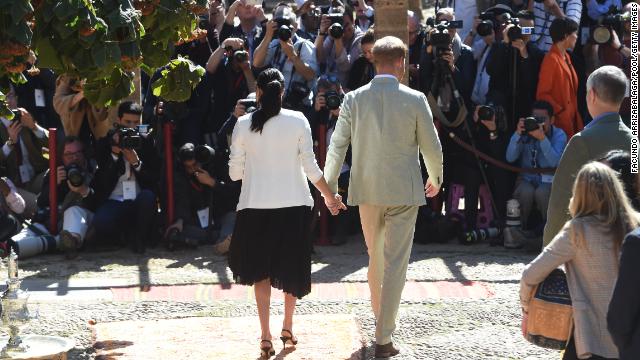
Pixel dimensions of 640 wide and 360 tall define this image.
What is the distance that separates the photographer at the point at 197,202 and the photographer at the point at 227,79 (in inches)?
29.6

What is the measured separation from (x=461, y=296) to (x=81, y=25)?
4.01 m

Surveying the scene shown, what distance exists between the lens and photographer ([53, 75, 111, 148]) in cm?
1047

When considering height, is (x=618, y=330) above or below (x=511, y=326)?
above

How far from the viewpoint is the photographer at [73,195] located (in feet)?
32.6

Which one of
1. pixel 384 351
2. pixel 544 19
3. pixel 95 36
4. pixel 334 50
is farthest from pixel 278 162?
pixel 544 19

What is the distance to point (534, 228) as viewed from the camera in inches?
406

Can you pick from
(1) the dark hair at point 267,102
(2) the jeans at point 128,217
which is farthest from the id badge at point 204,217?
(1) the dark hair at point 267,102

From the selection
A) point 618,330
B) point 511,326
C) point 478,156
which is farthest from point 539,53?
point 618,330

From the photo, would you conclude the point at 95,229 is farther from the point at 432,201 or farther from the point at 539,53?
the point at 539,53

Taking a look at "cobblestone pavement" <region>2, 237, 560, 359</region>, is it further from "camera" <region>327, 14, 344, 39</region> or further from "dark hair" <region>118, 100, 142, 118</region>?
"camera" <region>327, 14, 344, 39</region>

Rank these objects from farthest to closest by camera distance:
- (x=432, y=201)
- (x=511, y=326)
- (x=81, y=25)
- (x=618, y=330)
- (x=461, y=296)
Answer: (x=432, y=201) < (x=461, y=296) < (x=511, y=326) < (x=81, y=25) < (x=618, y=330)

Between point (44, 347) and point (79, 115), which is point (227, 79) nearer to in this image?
point (79, 115)

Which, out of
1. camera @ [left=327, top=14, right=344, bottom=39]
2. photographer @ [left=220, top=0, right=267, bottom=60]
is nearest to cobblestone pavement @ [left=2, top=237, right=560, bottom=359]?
camera @ [left=327, top=14, right=344, bottom=39]

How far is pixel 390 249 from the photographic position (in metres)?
7.02
